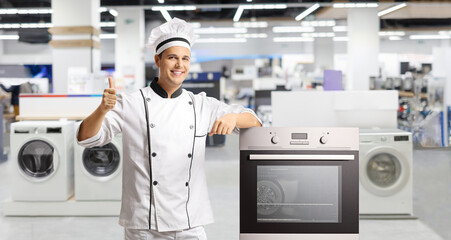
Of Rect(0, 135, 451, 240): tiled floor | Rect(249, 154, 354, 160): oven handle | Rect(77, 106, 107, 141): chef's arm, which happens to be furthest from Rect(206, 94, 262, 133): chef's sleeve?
Rect(0, 135, 451, 240): tiled floor

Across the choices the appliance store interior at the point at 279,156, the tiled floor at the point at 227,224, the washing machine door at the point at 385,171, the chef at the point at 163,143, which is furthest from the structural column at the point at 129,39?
the chef at the point at 163,143

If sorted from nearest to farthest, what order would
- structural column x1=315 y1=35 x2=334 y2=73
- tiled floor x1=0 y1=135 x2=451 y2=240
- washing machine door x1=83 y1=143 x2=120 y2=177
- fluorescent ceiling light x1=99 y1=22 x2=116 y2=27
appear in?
tiled floor x1=0 y1=135 x2=451 y2=240 < washing machine door x1=83 y1=143 x2=120 y2=177 < fluorescent ceiling light x1=99 y1=22 x2=116 y2=27 < structural column x1=315 y1=35 x2=334 y2=73

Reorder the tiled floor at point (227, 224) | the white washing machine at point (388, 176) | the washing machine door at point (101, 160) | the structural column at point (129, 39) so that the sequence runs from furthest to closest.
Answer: the structural column at point (129, 39), the washing machine door at point (101, 160), the white washing machine at point (388, 176), the tiled floor at point (227, 224)

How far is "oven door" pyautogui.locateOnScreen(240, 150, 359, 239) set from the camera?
242 cm

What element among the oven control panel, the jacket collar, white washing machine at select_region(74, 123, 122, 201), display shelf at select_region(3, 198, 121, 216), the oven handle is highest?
the jacket collar

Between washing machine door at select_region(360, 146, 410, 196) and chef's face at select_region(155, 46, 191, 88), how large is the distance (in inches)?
143

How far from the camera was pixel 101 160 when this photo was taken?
5.79 m

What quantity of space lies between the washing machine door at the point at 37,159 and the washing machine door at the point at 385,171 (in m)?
3.25

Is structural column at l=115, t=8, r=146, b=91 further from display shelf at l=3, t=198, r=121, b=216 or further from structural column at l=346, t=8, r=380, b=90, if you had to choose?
display shelf at l=3, t=198, r=121, b=216

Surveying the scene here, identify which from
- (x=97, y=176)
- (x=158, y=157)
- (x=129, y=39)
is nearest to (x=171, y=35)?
(x=158, y=157)

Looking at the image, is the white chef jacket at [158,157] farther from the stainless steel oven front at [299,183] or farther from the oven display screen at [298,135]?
the oven display screen at [298,135]

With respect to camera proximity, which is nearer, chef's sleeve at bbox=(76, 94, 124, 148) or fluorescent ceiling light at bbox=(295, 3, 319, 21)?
chef's sleeve at bbox=(76, 94, 124, 148)

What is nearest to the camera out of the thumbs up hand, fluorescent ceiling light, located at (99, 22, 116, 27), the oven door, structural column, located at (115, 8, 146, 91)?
the thumbs up hand

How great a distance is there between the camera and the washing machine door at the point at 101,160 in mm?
5699
